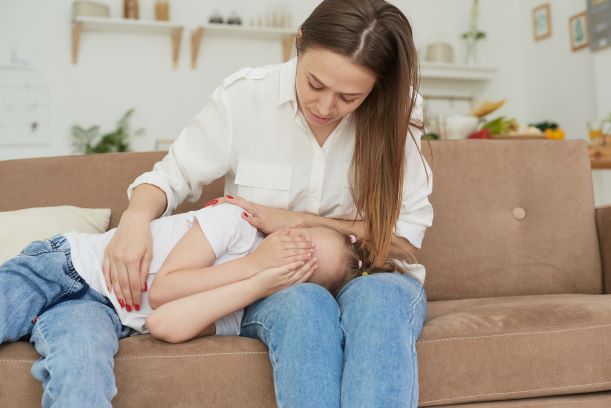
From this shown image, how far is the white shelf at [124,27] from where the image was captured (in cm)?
375

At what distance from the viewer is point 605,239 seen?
184cm

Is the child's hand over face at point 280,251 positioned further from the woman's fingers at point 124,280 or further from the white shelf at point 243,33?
the white shelf at point 243,33

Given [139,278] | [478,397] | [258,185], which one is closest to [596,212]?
[478,397]

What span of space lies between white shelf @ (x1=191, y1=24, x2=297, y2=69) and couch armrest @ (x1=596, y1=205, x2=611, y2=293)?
2508mm

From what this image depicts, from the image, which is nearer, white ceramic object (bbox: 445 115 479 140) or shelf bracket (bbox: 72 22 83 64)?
white ceramic object (bbox: 445 115 479 140)

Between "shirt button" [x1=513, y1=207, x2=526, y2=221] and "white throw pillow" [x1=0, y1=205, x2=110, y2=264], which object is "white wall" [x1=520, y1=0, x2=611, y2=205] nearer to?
"shirt button" [x1=513, y1=207, x2=526, y2=221]

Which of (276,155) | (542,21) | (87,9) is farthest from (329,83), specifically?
(542,21)

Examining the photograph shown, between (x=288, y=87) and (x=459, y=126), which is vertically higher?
(x=459, y=126)

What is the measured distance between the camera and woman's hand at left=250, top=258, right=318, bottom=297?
122cm

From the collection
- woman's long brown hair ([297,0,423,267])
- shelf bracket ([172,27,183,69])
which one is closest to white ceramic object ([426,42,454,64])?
shelf bracket ([172,27,183,69])

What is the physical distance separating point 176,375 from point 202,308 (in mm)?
127

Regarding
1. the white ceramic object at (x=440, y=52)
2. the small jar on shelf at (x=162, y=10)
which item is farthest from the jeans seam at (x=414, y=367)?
the white ceramic object at (x=440, y=52)

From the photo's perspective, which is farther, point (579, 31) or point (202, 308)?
point (579, 31)

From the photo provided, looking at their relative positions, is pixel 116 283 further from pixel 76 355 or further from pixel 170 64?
pixel 170 64
